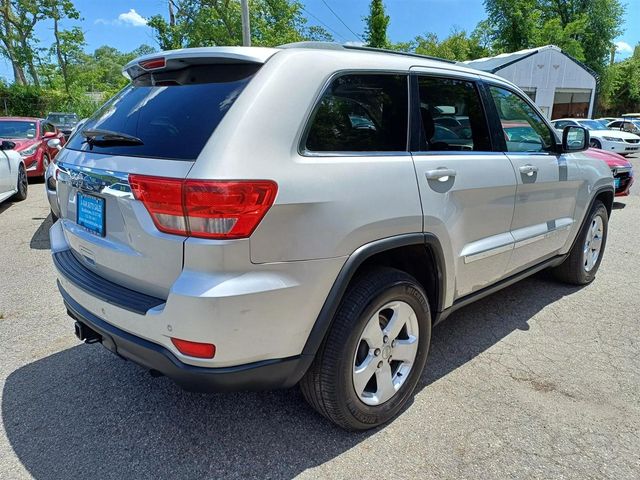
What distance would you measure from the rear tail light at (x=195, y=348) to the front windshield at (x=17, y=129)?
10.9 metres

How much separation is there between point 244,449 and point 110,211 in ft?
4.31

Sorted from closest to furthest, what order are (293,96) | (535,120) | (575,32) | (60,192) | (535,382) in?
1. (293,96)
2. (60,192)
3. (535,382)
4. (535,120)
5. (575,32)

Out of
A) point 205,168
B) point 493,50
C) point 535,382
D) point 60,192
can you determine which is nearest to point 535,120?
point 535,382

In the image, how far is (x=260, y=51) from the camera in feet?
6.81

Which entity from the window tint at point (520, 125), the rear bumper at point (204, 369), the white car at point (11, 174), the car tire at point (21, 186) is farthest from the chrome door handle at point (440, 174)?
the car tire at point (21, 186)

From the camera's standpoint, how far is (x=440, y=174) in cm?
250

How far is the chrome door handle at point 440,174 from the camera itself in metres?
2.45

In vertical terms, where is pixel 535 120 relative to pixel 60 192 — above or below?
above

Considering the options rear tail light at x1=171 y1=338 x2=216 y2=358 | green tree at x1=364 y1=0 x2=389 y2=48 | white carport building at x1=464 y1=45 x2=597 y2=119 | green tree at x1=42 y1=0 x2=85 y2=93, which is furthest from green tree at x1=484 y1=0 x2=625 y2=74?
rear tail light at x1=171 y1=338 x2=216 y2=358

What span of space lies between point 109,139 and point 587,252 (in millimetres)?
4356

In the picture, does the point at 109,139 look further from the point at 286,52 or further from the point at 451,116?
the point at 451,116

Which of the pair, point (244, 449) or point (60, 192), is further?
point (60, 192)

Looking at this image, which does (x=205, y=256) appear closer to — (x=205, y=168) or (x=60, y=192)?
(x=205, y=168)

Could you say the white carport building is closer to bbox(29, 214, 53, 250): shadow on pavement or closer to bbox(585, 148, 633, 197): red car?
bbox(585, 148, 633, 197): red car
